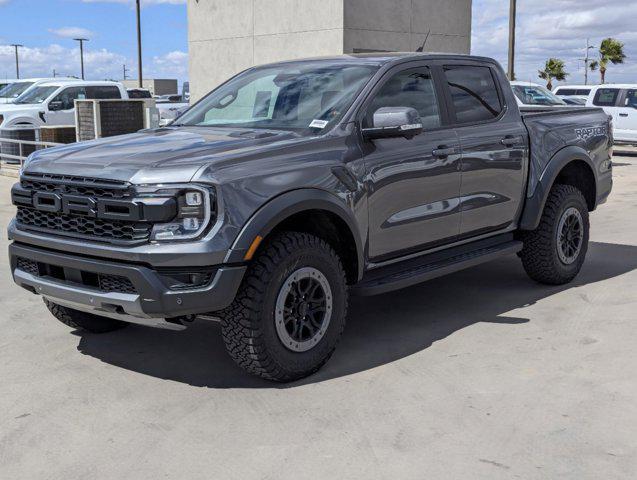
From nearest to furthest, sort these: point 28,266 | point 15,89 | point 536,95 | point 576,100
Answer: point 28,266 → point 536,95 → point 15,89 → point 576,100

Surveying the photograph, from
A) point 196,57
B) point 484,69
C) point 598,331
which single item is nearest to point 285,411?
point 598,331

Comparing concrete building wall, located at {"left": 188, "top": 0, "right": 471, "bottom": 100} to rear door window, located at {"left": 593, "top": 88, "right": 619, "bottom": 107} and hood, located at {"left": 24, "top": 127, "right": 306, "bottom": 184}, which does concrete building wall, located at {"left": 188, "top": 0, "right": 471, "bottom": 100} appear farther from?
hood, located at {"left": 24, "top": 127, "right": 306, "bottom": 184}

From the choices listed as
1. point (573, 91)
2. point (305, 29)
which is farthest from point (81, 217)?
point (573, 91)

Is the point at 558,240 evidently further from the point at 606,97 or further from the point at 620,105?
the point at 606,97

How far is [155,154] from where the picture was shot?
4.68 metres

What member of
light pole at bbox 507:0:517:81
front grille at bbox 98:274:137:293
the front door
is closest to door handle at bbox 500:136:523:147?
the front door

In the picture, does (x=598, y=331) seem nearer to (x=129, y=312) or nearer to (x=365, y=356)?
(x=365, y=356)

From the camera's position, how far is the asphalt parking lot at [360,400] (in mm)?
3838

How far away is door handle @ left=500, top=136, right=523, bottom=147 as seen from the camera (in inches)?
254

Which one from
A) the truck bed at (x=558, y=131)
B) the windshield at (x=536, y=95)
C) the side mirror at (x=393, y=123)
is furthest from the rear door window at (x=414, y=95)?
the windshield at (x=536, y=95)

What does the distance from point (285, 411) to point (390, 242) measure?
1488mm

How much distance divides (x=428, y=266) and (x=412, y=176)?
0.67 m

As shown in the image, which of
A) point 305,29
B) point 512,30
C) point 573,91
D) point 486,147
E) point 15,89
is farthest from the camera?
point 573,91

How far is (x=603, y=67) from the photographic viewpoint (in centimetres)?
7456
